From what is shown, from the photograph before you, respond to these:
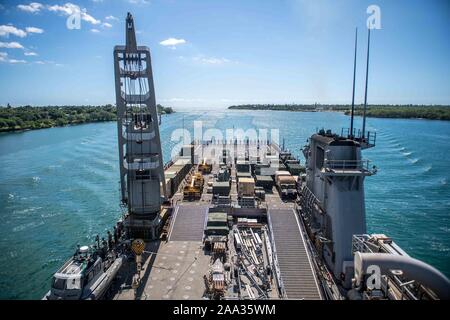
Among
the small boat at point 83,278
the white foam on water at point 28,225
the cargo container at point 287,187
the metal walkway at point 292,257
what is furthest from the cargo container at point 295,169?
the white foam on water at point 28,225

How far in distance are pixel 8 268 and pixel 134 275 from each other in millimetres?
15589

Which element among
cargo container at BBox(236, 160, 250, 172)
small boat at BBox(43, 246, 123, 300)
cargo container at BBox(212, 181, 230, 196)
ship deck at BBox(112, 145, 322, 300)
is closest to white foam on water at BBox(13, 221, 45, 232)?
ship deck at BBox(112, 145, 322, 300)

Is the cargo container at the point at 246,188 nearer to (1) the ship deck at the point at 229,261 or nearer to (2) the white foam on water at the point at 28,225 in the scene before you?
(1) the ship deck at the point at 229,261

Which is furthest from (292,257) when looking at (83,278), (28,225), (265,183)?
(28,225)

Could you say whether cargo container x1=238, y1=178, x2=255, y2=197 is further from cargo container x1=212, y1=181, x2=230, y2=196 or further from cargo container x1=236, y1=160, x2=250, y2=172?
cargo container x1=236, y1=160, x2=250, y2=172

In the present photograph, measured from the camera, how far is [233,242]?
2723 centimetres

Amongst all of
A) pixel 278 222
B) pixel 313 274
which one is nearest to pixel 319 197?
pixel 278 222

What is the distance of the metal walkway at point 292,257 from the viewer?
2114 centimetres

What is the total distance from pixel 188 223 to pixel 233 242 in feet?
16.9

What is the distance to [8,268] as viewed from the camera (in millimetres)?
29500
